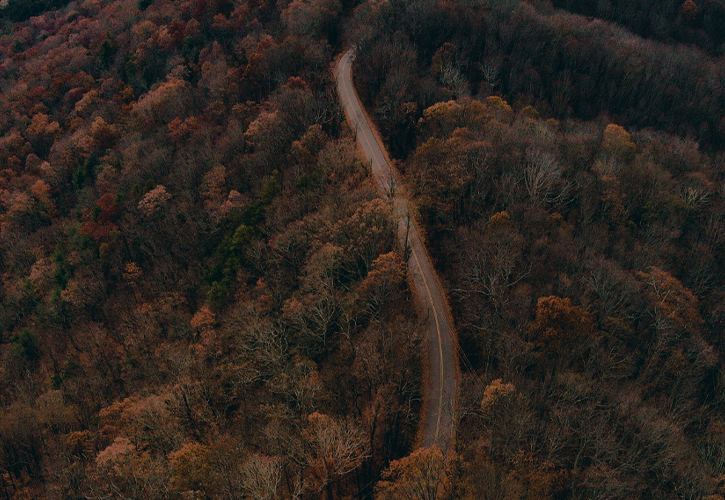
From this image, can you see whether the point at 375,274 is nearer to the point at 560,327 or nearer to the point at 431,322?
the point at 431,322

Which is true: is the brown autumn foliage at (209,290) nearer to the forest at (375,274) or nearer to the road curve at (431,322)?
the forest at (375,274)

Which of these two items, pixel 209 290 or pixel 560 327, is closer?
pixel 560 327

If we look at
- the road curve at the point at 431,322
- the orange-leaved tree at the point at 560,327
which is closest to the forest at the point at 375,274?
the orange-leaved tree at the point at 560,327

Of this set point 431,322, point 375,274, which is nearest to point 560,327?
point 431,322

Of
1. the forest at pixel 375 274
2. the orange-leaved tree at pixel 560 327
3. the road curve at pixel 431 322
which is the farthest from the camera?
the road curve at pixel 431 322

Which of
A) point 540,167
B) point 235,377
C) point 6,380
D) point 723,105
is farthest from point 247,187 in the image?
point 723,105

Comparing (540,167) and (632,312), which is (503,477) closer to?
(632,312)
